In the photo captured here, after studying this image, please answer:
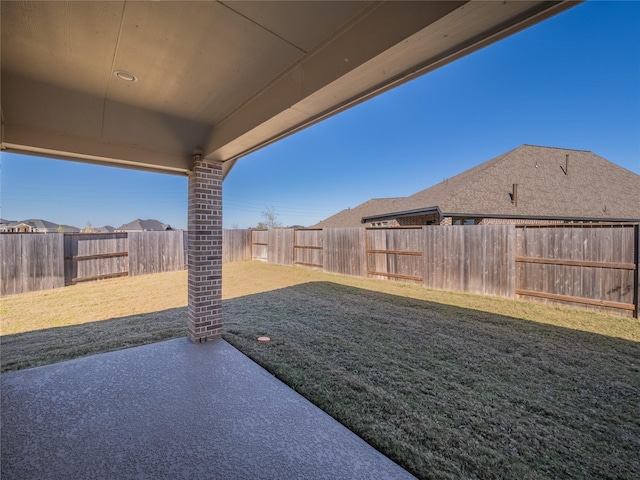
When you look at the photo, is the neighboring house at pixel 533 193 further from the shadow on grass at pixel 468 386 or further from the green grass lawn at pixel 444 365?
the shadow on grass at pixel 468 386

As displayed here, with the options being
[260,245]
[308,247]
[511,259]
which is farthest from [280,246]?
[511,259]

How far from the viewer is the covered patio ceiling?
4.46 ft

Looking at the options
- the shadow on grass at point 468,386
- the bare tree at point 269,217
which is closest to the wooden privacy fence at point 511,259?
the shadow on grass at point 468,386

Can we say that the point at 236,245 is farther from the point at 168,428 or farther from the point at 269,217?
the point at 269,217

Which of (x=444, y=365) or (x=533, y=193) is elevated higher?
(x=533, y=193)

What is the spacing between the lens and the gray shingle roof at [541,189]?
1031 centimetres

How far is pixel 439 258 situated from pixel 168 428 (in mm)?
6868

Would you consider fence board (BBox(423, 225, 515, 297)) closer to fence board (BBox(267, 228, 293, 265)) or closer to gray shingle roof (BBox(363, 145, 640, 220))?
gray shingle roof (BBox(363, 145, 640, 220))

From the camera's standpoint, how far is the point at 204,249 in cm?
363

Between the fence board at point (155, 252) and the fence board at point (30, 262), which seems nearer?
the fence board at point (30, 262)

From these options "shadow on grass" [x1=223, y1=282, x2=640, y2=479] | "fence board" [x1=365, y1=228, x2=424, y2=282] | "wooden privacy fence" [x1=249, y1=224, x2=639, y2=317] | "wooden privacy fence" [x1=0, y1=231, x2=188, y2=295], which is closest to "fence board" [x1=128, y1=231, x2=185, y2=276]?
"wooden privacy fence" [x1=0, y1=231, x2=188, y2=295]

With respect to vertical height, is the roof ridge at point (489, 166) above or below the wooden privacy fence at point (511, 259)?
above

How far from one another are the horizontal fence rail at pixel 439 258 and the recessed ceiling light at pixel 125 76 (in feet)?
22.6

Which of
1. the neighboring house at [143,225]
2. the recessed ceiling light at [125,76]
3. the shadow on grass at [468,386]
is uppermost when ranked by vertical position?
the recessed ceiling light at [125,76]
